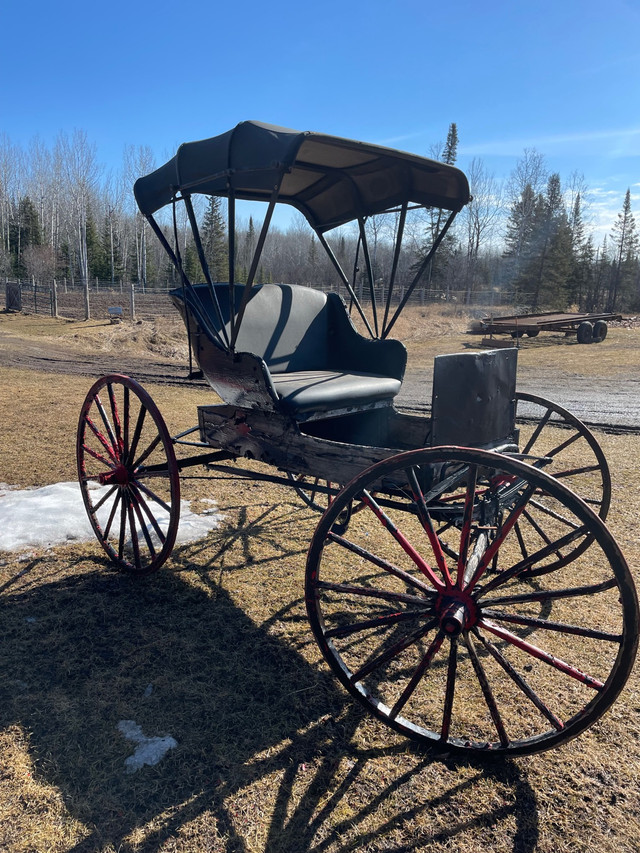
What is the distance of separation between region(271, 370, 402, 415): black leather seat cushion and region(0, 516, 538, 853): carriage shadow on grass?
44.6 inches

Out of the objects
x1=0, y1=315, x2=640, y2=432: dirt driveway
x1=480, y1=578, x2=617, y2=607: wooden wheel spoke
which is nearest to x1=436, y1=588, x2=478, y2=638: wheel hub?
x1=480, y1=578, x2=617, y2=607: wooden wheel spoke

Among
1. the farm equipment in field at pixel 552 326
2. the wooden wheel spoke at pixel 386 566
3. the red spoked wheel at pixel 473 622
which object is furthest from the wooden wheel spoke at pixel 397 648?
the farm equipment in field at pixel 552 326

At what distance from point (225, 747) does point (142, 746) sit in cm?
31

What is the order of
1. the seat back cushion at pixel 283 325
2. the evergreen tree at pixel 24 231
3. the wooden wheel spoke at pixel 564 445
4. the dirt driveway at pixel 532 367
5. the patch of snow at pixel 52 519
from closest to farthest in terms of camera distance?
the wooden wheel spoke at pixel 564 445 → the patch of snow at pixel 52 519 → the seat back cushion at pixel 283 325 → the dirt driveway at pixel 532 367 → the evergreen tree at pixel 24 231

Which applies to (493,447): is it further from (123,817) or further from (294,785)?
(123,817)

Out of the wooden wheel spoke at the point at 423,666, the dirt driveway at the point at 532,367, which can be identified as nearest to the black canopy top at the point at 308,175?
the wooden wheel spoke at the point at 423,666

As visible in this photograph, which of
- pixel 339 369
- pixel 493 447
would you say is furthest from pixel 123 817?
pixel 339 369

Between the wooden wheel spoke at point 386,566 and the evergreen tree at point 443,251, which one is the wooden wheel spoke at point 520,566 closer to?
the wooden wheel spoke at point 386,566

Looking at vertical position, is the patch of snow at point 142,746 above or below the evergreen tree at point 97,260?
below

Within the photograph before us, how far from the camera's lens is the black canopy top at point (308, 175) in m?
2.73

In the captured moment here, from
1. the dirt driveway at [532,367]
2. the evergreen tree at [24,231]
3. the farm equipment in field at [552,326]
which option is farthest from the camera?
the evergreen tree at [24,231]

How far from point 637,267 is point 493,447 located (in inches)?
1940

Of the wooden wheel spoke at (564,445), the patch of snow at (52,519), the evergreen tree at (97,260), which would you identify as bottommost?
the patch of snow at (52,519)

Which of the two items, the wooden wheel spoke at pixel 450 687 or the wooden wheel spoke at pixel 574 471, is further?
the wooden wheel spoke at pixel 574 471
